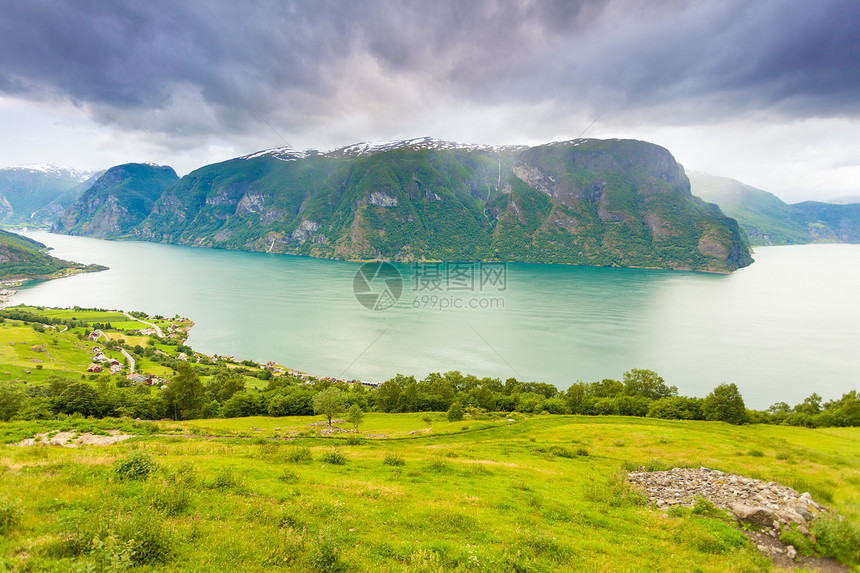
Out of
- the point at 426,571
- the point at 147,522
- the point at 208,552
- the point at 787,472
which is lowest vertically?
the point at 787,472

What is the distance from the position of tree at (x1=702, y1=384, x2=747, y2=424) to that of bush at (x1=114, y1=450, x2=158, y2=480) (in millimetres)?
49148

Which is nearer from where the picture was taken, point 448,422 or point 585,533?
point 585,533

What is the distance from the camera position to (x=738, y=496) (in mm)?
13039

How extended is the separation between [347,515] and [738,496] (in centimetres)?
1453

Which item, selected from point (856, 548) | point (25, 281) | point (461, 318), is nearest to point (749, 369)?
point (461, 318)

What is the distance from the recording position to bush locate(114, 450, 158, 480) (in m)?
10.5

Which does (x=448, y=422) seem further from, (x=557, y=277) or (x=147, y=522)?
(x=557, y=277)

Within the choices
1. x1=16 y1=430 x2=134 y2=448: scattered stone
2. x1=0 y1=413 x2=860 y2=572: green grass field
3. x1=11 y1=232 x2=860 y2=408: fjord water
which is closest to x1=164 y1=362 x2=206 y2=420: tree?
x1=16 y1=430 x2=134 y2=448: scattered stone

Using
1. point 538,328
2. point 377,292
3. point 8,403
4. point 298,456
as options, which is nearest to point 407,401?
point 298,456

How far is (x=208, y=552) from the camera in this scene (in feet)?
23.5

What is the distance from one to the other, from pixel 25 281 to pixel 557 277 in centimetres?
26011

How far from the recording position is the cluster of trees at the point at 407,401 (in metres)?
34.2

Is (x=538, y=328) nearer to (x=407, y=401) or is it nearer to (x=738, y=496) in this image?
(x=407, y=401)

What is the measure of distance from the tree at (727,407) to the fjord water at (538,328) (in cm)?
2306
